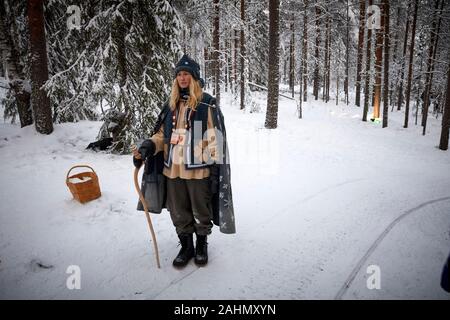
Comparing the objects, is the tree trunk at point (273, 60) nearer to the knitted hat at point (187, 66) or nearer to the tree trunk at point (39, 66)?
the tree trunk at point (39, 66)

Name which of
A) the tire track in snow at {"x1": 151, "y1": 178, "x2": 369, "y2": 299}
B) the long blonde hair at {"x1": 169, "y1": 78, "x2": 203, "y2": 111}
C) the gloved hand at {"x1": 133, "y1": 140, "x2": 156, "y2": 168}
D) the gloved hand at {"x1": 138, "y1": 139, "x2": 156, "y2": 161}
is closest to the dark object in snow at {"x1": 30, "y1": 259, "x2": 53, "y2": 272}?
the tire track in snow at {"x1": 151, "y1": 178, "x2": 369, "y2": 299}

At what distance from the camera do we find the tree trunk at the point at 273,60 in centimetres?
1071

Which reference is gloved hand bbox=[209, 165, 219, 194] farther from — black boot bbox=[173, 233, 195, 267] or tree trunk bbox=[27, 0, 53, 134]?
tree trunk bbox=[27, 0, 53, 134]

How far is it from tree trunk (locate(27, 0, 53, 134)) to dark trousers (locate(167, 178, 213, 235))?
21.4 feet

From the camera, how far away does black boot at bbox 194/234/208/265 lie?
3.72m

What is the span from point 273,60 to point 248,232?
858 centimetres

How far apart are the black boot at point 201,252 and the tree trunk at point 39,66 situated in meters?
6.95

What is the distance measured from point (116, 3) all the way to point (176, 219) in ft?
20.8

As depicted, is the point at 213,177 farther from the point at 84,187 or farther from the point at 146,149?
the point at 84,187

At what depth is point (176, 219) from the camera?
369 cm

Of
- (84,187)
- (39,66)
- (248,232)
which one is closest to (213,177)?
(248,232)

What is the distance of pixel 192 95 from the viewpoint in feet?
11.1

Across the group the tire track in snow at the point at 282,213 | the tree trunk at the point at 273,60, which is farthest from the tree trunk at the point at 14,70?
the tree trunk at the point at 273,60
